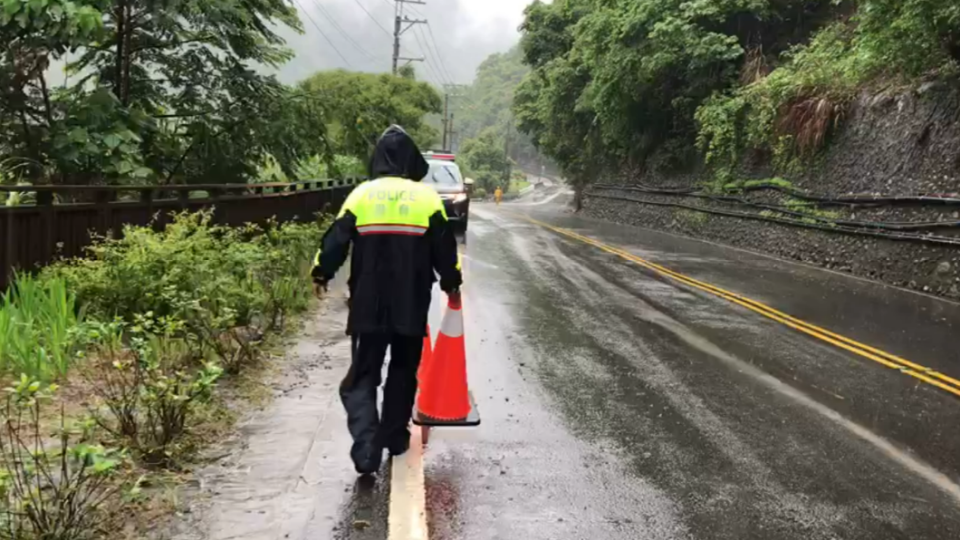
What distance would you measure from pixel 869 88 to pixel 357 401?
670 inches

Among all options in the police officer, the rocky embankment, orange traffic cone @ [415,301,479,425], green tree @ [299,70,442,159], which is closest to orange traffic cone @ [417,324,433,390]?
orange traffic cone @ [415,301,479,425]

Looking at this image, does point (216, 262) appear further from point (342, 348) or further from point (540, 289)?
point (540, 289)

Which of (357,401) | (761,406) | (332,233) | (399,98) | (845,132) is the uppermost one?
(399,98)

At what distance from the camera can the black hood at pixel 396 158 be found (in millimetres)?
4586

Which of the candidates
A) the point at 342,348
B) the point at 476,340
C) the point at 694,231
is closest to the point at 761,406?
the point at 476,340

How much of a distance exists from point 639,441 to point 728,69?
884 inches

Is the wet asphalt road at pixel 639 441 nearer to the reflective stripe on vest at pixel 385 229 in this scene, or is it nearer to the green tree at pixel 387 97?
the reflective stripe on vest at pixel 385 229

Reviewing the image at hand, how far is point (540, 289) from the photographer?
40.9 ft

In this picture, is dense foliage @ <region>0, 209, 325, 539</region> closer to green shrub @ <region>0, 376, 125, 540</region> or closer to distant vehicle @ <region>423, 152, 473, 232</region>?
green shrub @ <region>0, 376, 125, 540</region>

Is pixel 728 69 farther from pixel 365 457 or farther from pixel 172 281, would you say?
pixel 365 457

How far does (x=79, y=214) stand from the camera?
8062 mm

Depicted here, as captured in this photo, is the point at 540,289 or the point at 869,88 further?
the point at 869,88

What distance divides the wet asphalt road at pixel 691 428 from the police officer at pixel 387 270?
52cm

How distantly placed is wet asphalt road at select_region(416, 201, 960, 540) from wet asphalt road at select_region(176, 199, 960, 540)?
0.02 metres
